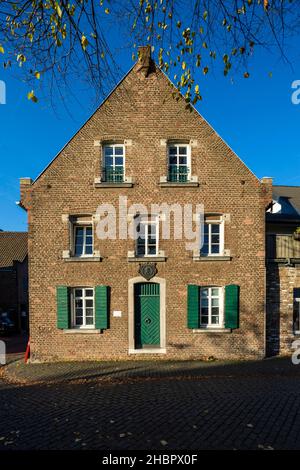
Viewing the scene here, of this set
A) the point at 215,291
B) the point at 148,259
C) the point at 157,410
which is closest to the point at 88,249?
the point at 148,259

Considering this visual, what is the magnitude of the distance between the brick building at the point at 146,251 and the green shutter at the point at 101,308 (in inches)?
5.0

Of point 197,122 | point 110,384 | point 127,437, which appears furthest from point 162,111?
point 127,437

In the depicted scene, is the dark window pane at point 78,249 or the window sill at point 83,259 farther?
the dark window pane at point 78,249

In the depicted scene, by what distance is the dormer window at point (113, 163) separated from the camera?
12234mm

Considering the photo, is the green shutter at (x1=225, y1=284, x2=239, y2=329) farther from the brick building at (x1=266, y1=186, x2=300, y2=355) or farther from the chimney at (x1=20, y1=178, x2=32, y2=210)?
the chimney at (x1=20, y1=178, x2=32, y2=210)

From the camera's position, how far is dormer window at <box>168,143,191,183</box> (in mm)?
12242

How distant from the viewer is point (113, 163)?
12.3 metres

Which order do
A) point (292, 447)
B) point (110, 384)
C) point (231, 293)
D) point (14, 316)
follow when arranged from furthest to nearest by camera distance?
point (14, 316) → point (231, 293) → point (110, 384) → point (292, 447)

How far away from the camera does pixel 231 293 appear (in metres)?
12.0

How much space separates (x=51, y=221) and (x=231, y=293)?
732 cm

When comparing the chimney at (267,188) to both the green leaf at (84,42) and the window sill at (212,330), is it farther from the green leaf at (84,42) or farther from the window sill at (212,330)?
the green leaf at (84,42)

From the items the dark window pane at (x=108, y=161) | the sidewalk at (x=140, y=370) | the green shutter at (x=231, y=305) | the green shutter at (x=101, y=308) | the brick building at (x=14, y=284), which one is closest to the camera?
the sidewalk at (x=140, y=370)

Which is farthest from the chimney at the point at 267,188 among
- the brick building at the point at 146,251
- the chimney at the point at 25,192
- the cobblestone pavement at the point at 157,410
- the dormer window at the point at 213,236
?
the chimney at the point at 25,192

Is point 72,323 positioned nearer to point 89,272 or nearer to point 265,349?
point 89,272
